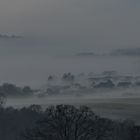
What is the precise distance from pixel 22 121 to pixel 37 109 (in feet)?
19.0

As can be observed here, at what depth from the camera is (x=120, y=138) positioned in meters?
102

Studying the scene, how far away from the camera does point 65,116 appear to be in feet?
269

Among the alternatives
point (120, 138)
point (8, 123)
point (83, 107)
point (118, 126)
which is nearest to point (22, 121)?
point (8, 123)

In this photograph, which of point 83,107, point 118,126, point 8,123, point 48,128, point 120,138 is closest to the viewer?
point 48,128

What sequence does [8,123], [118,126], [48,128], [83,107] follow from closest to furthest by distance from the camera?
[48,128] < [83,107] < [118,126] < [8,123]

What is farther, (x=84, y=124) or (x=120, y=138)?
(x=120, y=138)

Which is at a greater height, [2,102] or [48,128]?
[2,102]

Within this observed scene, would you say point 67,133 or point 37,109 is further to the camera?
point 37,109

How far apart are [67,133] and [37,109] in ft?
246

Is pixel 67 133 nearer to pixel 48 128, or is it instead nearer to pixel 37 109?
pixel 48 128

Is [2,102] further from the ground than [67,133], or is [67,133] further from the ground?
[2,102]

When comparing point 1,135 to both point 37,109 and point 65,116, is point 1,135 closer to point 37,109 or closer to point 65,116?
point 37,109

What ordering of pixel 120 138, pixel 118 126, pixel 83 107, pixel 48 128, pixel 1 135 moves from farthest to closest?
pixel 1 135 → pixel 118 126 → pixel 120 138 → pixel 83 107 → pixel 48 128

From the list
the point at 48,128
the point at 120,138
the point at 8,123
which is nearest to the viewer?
the point at 48,128
